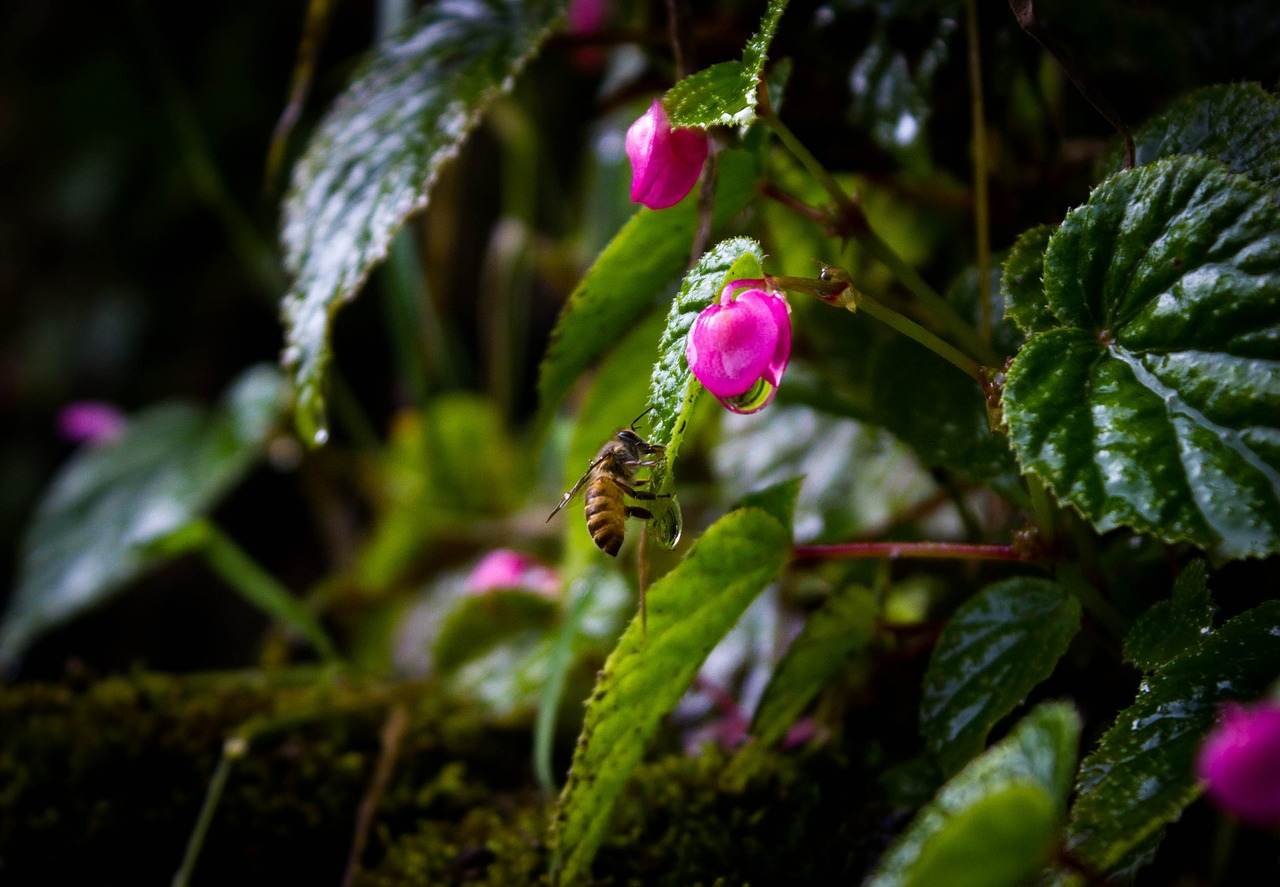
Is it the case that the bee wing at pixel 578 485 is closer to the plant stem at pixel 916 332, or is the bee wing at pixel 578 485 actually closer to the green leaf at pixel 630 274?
the green leaf at pixel 630 274

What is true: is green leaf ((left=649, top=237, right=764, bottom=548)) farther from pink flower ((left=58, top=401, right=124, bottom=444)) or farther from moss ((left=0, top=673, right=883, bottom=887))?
pink flower ((left=58, top=401, right=124, bottom=444))

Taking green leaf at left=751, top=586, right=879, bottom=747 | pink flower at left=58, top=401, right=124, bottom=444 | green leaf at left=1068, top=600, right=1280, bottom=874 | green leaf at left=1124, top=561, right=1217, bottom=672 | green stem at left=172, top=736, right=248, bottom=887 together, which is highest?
pink flower at left=58, top=401, right=124, bottom=444

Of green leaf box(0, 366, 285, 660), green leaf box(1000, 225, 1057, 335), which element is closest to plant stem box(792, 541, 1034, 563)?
green leaf box(1000, 225, 1057, 335)

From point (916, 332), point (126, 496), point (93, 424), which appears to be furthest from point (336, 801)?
point (93, 424)

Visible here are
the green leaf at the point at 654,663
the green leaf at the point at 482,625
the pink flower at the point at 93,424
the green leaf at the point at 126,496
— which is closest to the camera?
the green leaf at the point at 654,663

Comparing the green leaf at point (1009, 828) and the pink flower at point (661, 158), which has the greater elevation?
the pink flower at point (661, 158)

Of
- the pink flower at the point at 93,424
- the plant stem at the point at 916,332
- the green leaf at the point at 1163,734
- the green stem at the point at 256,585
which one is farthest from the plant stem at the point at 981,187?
the pink flower at the point at 93,424

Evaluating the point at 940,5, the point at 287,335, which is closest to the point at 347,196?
the point at 287,335
